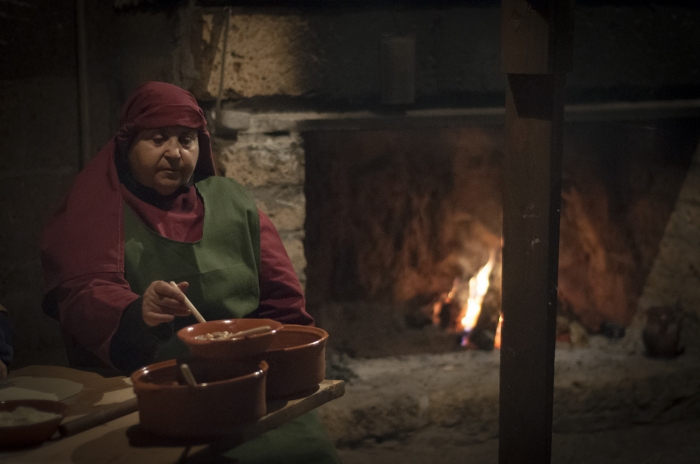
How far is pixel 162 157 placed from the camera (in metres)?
2.48

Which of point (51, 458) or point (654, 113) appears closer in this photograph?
point (51, 458)

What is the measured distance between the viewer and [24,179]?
3650 mm

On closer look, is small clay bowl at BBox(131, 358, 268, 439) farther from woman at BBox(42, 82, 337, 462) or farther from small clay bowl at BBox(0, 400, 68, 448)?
woman at BBox(42, 82, 337, 462)

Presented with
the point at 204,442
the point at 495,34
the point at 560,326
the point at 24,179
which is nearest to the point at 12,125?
the point at 24,179

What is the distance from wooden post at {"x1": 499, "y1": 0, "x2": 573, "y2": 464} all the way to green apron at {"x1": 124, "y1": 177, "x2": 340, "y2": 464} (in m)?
0.57

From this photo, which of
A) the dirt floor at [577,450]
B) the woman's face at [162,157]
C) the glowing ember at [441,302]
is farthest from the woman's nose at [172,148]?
the glowing ember at [441,302]

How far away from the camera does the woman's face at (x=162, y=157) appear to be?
2479 mm

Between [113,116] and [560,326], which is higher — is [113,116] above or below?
above

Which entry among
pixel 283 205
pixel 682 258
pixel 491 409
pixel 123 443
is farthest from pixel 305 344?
pixel 682 258

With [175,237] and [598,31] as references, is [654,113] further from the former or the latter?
[175,237]

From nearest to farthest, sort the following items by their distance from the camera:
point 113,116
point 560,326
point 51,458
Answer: point 51,458, point 113,116, point 560,326

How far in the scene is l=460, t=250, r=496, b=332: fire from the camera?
13.9 ft

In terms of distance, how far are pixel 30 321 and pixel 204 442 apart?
90.5 inches

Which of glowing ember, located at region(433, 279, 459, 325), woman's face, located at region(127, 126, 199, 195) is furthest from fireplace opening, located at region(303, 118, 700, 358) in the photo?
woman's face, located at region(127, 126, 199, 195)
